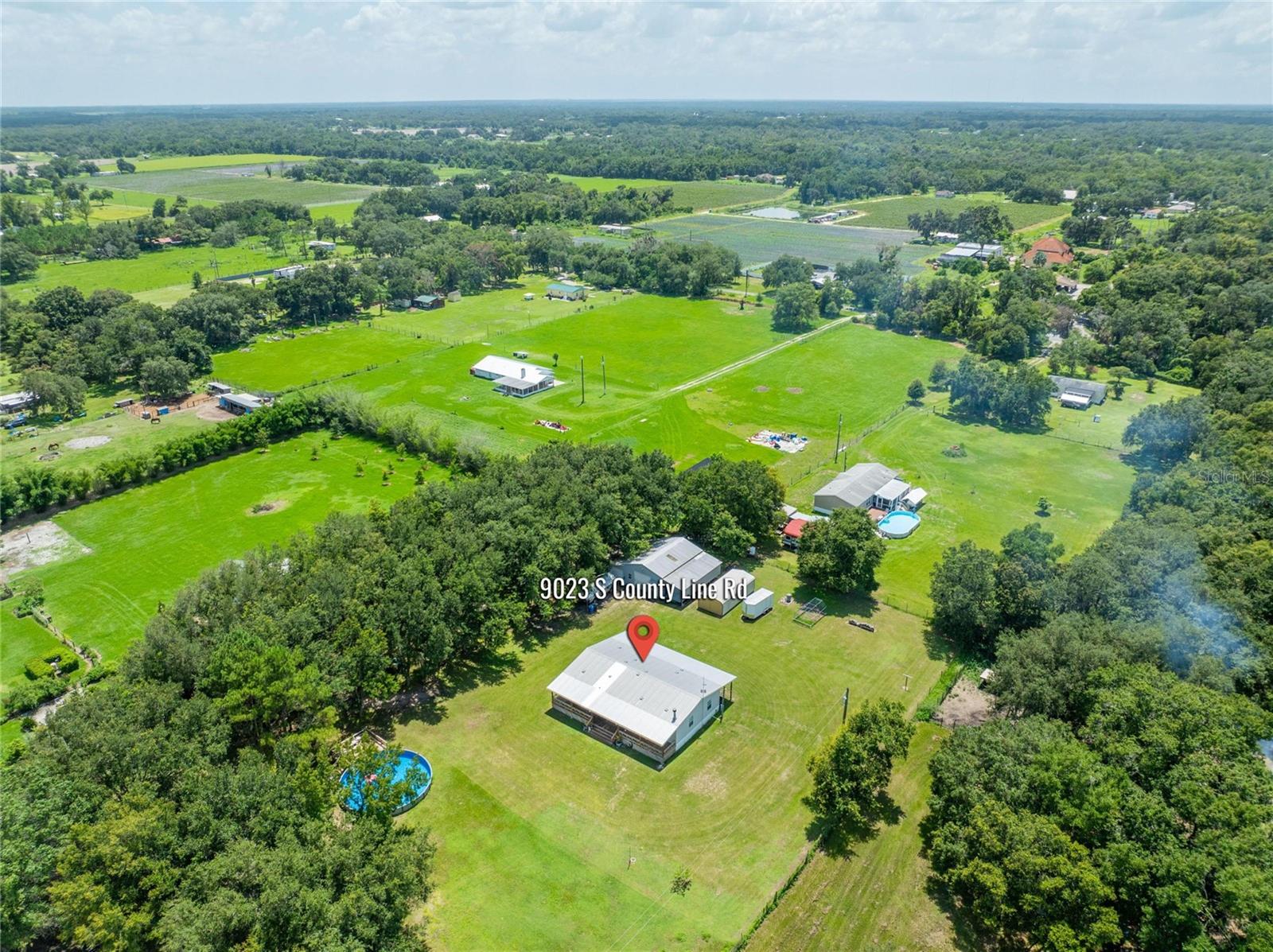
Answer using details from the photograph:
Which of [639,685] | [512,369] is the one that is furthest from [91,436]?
[639,685]

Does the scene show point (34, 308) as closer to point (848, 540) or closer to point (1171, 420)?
point (848, 540)

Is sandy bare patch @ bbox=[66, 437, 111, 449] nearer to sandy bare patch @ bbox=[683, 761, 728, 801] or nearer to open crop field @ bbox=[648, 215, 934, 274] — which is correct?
sandy bare patch @ bbox=[683, 761, 728, 801]

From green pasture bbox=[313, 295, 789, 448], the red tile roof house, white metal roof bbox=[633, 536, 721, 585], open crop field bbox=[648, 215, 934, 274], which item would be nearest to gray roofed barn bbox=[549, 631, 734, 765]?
white metal roof bbox=[633, 536, 721, 585]

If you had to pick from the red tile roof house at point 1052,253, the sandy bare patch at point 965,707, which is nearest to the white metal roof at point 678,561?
the sandy bare patch at point 965,707

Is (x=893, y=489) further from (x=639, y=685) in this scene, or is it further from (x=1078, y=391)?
(x=1078, y=391)

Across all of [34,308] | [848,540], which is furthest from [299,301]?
[848,540]

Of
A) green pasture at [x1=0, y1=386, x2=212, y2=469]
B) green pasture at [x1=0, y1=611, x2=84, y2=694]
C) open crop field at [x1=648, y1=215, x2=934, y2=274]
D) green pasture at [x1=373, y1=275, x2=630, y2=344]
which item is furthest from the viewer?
open crop field at [x1=648, y1=215, x2=934, y2=274]

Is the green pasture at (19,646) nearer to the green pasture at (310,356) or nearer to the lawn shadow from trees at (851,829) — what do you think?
the lawn shadow from trees at (851,829)
